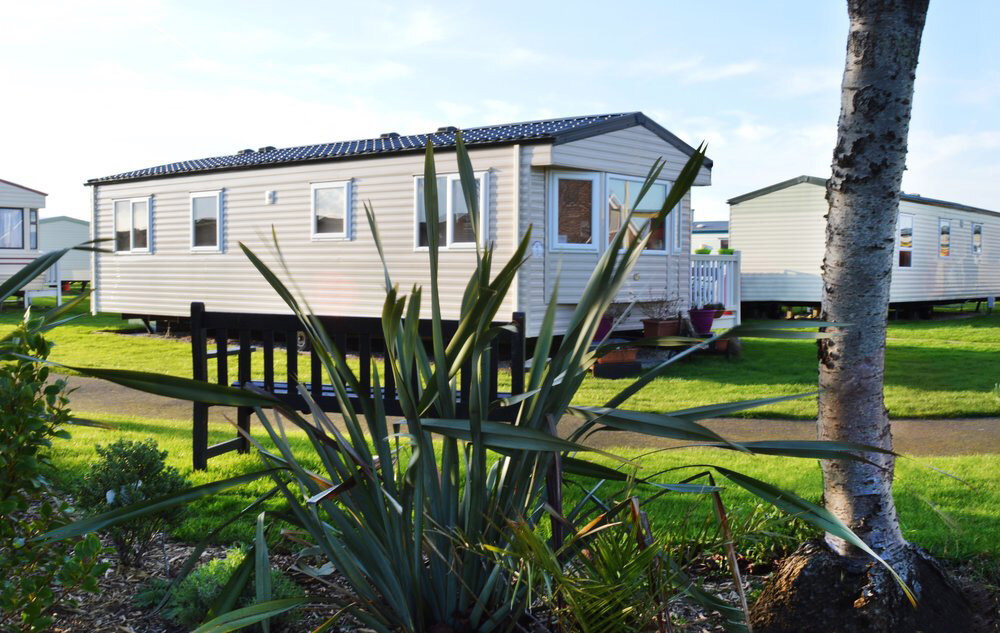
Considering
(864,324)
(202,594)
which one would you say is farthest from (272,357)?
(864,324)

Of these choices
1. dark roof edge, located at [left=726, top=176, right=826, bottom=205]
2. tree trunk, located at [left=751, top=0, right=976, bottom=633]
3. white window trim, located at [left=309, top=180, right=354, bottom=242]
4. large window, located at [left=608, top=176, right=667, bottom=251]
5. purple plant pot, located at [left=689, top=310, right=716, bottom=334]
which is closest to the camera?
tree trunk, located at [left=751, top=0, right=976, bottom=633]

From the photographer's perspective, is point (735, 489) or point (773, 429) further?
point (773, 429)

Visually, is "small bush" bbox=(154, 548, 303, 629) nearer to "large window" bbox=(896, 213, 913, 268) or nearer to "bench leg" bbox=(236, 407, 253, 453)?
"bench leg" bbox=(236, 407, 253, 453)

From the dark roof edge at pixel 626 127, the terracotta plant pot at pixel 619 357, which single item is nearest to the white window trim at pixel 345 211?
the dark roof edge at pixel 626 127

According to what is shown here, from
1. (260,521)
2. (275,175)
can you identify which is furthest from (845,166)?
(275,175)

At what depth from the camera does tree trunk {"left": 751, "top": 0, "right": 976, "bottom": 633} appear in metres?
2.61

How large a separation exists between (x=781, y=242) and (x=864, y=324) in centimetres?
1829

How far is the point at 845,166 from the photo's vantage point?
2664mm

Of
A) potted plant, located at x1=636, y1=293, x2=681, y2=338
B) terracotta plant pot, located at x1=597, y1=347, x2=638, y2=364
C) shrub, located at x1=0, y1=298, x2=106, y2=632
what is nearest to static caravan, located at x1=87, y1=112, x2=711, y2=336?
potted plant, located at x1=636, y1=293, x2=681, y2=338

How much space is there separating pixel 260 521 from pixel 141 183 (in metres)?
15.3

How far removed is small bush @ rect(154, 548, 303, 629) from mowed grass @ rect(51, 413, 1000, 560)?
69cm

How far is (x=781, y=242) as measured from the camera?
788 inches

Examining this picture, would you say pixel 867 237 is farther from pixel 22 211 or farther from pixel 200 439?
pixel 22 211

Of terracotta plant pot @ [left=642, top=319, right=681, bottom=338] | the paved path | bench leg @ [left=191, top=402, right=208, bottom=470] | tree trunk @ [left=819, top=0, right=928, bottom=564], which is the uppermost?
tree trunk @ [left=819, top=0, right=928, bottom=564]
